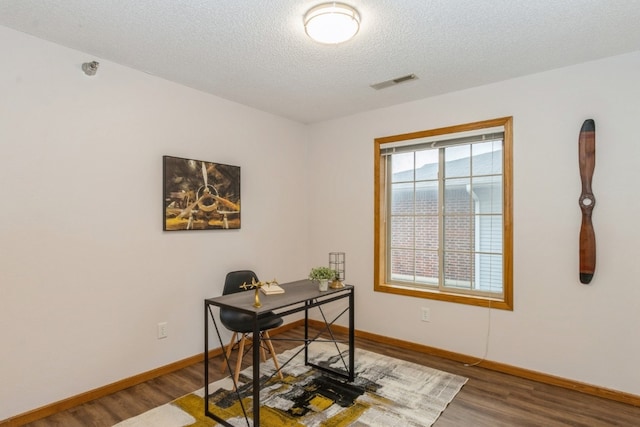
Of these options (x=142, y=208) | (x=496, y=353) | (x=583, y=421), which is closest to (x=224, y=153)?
(x=142, y=208)

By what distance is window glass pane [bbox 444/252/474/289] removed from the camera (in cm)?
336

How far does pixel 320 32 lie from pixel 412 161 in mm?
2010

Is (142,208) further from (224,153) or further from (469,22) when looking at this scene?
(469,22)

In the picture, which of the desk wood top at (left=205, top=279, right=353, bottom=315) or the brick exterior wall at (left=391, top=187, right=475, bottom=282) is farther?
the brick exterior wall at (left=391, top=187, right=475, bottom=282)

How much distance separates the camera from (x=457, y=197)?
11.3 ft

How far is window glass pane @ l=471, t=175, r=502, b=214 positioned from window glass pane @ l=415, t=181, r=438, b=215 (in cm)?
38

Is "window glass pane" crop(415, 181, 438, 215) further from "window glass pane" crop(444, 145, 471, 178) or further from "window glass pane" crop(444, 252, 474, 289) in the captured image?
"window glass pane" crop(444, 252, 474, 289)

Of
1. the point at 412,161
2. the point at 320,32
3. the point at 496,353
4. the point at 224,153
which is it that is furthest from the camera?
the point at 412,161

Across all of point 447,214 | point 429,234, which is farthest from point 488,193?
point 429,234

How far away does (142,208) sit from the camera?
2.87 m

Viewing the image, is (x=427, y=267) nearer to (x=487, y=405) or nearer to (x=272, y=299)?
(x=487, y=405)

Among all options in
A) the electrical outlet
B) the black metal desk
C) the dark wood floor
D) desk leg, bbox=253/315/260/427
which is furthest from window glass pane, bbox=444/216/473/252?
the electrical outlet

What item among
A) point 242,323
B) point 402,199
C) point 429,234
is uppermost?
point 402,199

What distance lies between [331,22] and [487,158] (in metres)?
2.06
